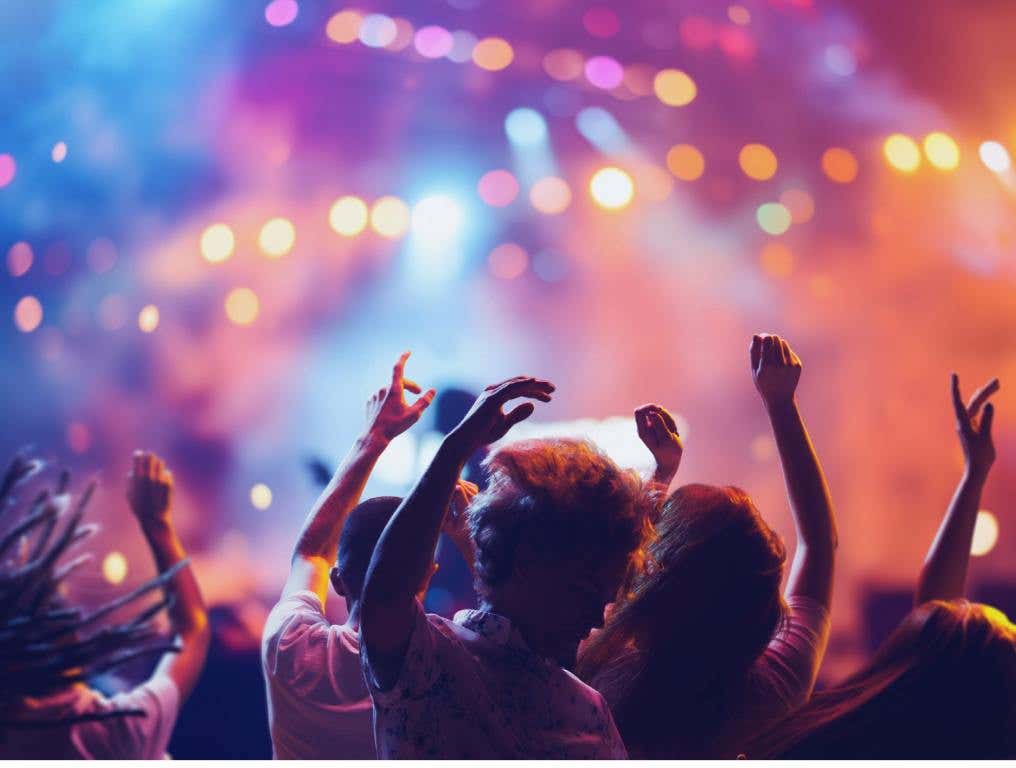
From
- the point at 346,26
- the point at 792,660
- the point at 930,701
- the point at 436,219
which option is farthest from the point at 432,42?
the point at 930,701

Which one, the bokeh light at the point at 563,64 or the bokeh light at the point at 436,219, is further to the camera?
the bokeh light at the point at 563,64

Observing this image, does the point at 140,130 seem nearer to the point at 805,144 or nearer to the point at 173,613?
the point at 173,613

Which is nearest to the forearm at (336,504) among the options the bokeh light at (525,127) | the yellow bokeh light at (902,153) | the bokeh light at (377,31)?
the bokeh light at (525,127)

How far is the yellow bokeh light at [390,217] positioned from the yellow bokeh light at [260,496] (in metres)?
0.52

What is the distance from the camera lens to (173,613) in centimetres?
128

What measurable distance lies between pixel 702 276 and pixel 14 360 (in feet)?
4.28

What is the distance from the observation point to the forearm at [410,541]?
0.73 m

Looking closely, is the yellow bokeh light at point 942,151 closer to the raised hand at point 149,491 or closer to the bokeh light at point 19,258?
the raised hand at point 149,491

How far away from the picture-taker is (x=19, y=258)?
4.98 feet

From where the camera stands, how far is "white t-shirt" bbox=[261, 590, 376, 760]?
114 centimetres

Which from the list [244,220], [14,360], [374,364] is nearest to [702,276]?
[374,364]

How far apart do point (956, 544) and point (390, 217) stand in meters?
1.13

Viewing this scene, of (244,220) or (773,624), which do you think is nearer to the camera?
(773,624)

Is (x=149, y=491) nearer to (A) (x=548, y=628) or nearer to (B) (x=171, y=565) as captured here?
(B) (x=171, y=565)
